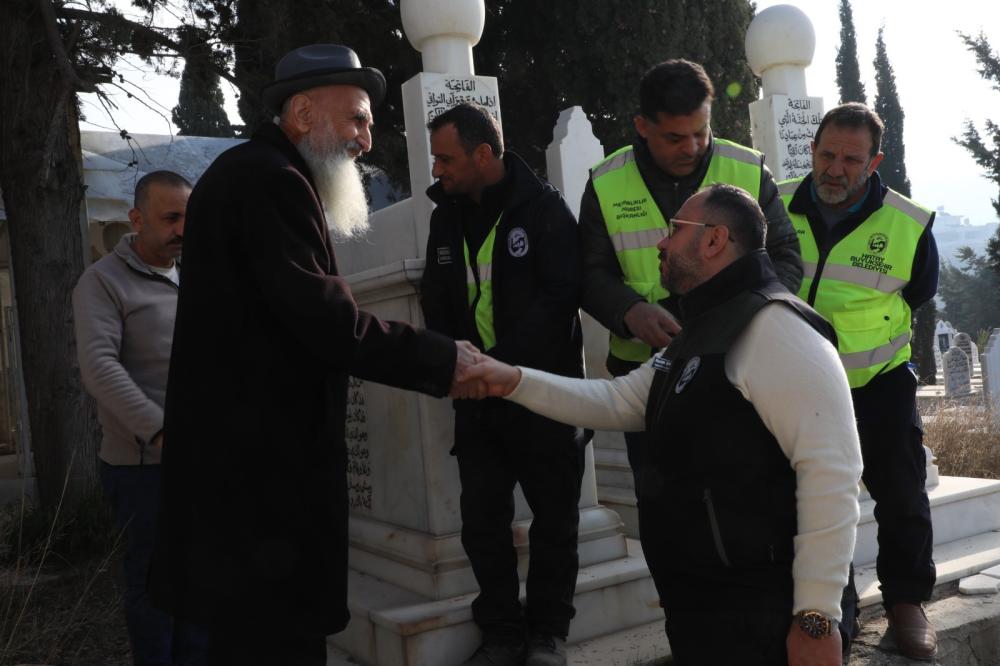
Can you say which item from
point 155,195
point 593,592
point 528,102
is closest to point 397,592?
point 593,592

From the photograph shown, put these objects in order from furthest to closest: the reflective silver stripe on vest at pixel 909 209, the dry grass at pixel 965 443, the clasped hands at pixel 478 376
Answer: the dry grass at pixel 965 443, the reflective silver stripe on vest at pixel 909 209, the clasped hands at pixel 478 376

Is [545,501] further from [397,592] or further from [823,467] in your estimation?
[823,467]

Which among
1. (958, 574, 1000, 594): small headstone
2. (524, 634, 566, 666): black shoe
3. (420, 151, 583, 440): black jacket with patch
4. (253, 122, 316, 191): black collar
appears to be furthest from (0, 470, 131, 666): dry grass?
(958, 574, 1000, 594): small headstone

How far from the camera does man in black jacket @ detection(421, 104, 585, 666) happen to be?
11.5ft

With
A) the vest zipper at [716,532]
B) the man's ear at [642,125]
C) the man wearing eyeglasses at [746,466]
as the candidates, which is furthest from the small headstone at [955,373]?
the vest zipper at [716,532]

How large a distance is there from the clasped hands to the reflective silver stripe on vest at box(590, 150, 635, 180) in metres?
1.14

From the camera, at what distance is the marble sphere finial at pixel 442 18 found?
489cm

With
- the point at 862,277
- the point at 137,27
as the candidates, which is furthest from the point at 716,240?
the point at 137,27

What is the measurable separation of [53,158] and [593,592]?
16.4ft

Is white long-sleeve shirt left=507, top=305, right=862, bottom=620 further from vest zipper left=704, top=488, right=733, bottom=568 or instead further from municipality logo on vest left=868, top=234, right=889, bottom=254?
municipality logo on vest left=868, top=234, right=889, bottom=254

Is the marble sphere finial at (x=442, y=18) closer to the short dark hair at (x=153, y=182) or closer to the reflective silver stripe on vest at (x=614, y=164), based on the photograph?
the reflective silver stripe on vest at (x=614, y=164)

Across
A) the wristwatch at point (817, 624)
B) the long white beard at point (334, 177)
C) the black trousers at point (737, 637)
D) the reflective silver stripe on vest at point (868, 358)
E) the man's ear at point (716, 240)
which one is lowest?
the black trousers at point (737, 637)

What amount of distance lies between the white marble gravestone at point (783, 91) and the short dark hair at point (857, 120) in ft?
12.8

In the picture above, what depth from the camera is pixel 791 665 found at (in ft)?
6.97
